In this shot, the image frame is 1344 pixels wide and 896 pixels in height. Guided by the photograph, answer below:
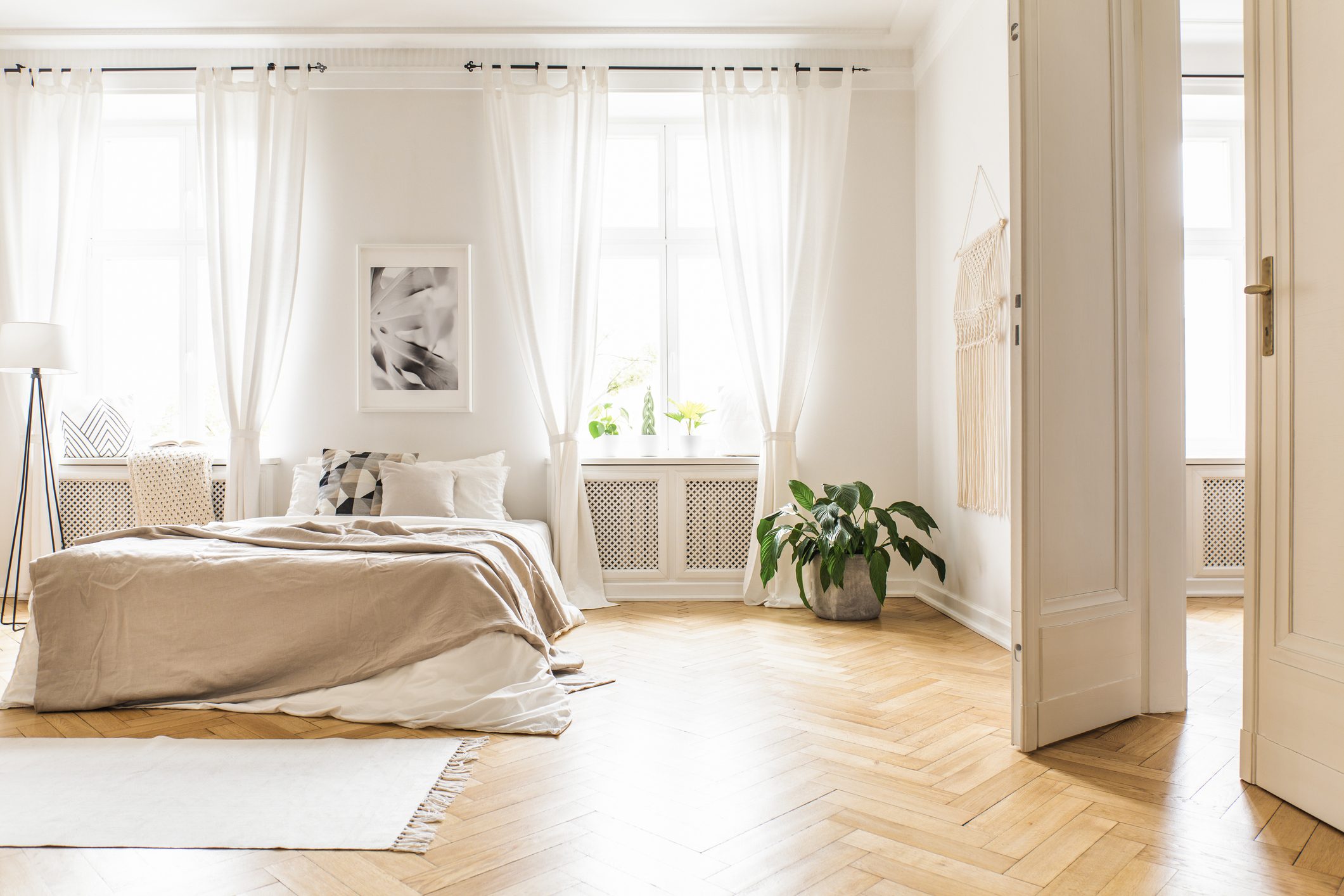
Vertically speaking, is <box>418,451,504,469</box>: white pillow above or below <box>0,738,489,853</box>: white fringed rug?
above

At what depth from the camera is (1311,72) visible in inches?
71.1

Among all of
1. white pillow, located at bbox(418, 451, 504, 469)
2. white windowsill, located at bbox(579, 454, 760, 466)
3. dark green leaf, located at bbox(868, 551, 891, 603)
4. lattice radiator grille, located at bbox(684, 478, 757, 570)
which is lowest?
dark green leaf, located at bbox(868, 551, 891, 603)

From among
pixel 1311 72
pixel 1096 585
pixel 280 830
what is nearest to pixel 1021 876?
pixel 1096 585

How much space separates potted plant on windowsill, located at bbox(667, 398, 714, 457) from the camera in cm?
465

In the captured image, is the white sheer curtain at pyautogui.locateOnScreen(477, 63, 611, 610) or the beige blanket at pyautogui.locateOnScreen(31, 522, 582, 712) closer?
the beige blanket at pyautogui.locateOnScreen(31, 522, 582, 712)

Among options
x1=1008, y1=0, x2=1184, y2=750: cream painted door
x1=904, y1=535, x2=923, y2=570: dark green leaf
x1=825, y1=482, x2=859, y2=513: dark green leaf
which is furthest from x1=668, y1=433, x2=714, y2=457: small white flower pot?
x1=1008, y1=0, x2=1184, y2=750: cream painted door

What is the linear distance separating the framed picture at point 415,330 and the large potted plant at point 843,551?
1933 mm

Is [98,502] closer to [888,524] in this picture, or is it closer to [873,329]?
[888,524]

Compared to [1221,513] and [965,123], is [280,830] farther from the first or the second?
[1221,513]

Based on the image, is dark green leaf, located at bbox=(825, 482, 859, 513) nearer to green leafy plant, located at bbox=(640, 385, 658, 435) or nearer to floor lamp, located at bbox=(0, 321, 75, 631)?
green leafy plant, located at bbox=(640, 385, 658, 435)

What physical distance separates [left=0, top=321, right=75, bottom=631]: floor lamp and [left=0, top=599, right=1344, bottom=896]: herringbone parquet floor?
200cm

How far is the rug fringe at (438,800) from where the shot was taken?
170cm


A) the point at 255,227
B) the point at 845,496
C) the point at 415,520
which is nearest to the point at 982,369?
the point at 845,496

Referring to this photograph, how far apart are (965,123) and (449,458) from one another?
10.3ft
